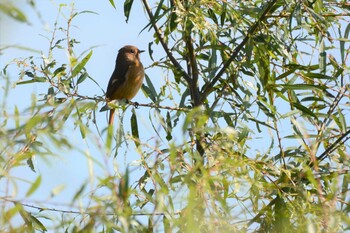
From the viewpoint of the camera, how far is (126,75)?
648 centimetres

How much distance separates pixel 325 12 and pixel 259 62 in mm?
507

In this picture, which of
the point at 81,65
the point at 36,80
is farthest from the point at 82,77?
the point at 81,65

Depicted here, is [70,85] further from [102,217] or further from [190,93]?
[102,217]

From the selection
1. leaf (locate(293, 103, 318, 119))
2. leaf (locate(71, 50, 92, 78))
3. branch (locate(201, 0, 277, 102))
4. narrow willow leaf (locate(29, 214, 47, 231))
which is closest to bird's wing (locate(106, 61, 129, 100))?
branch (locate(201, 0, 277, 102))

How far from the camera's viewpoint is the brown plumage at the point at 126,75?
6.09 metres

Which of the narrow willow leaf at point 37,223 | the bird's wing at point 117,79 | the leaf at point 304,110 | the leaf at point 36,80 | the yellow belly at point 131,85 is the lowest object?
the narrow willow leaf at point 37,223

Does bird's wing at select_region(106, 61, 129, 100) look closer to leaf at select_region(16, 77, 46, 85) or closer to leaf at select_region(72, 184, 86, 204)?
leaf at select_region(16, 77, 46, 85)

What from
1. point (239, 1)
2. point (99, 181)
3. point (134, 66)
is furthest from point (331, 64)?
point (99, 181)

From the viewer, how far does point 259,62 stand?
4.86m

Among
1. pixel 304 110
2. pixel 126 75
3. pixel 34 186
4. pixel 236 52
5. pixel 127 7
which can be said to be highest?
pixel 126 75

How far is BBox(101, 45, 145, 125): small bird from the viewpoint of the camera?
6086 millimetres

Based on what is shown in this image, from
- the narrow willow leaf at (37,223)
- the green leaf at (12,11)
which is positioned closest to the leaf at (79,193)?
the green leaf at (12,11)

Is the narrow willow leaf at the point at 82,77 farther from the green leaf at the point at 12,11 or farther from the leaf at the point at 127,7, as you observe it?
the green leaf at the point at 12,11

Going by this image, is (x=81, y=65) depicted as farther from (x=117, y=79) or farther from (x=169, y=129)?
(x=117, y=79)
